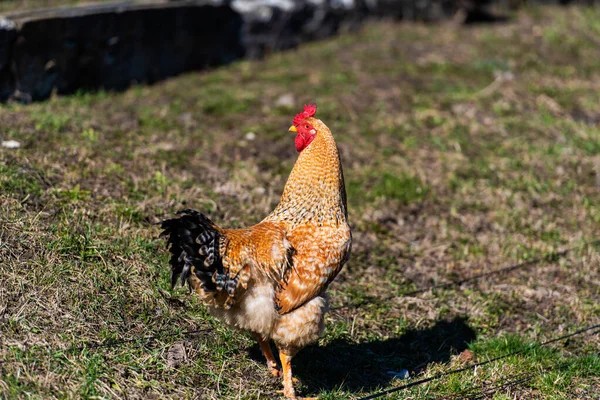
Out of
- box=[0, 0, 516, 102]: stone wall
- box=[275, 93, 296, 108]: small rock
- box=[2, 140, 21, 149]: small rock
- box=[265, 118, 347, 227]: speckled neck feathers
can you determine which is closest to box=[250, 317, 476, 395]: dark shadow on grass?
box=[265, 118, 347, 227]: speckled neck feathers

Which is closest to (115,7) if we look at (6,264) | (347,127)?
(347,127)

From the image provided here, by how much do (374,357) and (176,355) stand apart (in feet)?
4.84

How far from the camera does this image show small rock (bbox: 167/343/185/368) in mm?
4219

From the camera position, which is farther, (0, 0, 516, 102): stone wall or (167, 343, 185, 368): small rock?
(0, 0, 516, 102): stone wall

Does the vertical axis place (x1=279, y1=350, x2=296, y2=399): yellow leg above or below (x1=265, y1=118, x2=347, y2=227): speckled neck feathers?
below

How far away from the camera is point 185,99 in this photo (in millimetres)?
8359

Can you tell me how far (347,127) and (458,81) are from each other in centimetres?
250

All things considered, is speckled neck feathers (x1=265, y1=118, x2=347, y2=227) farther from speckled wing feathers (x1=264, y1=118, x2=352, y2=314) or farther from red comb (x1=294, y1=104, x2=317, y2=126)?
red comb (x1=294, y1=104, x2=317, y2=126)

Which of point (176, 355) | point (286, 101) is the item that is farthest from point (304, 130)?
point (286, 101)

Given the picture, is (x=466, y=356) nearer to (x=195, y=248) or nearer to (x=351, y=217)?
(x=351, y=217)

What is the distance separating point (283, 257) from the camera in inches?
159

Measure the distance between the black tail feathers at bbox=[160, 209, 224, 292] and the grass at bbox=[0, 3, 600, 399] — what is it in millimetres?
787

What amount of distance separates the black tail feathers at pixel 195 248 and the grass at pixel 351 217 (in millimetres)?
787

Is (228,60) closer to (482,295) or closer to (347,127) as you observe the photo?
(347,127)
